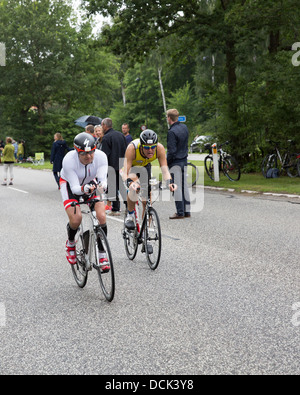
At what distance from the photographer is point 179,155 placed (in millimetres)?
10398

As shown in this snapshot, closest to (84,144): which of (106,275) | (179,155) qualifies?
(106,275)

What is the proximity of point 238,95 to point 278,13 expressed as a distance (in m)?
3.59

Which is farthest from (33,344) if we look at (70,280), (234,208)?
(234,208)

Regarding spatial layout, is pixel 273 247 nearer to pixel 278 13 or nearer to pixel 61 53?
pixel 278 13

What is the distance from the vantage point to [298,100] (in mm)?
15727

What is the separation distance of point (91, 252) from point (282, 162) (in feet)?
43.2

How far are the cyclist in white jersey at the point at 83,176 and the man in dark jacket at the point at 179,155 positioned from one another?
15.9 ft

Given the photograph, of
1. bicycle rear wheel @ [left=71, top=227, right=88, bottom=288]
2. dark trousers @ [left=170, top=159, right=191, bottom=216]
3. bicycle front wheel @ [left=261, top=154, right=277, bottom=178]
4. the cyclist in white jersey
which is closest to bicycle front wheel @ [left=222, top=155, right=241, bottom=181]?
bicycle front wheel @ [left=261, top=154, right=277, bottom=178]

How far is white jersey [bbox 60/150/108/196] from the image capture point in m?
5.24

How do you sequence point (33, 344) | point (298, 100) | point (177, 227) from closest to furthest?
point (33, 344)
point (177, 227)
point (298, 100)

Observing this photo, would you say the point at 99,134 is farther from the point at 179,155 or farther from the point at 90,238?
the point at 90,238

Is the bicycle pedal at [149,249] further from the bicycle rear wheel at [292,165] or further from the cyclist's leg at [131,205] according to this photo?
the bicycle rear wheel at [292,165]

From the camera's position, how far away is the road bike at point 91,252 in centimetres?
505

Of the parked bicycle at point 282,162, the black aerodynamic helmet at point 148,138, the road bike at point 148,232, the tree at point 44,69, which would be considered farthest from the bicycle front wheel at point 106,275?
the tree at point 44,69
